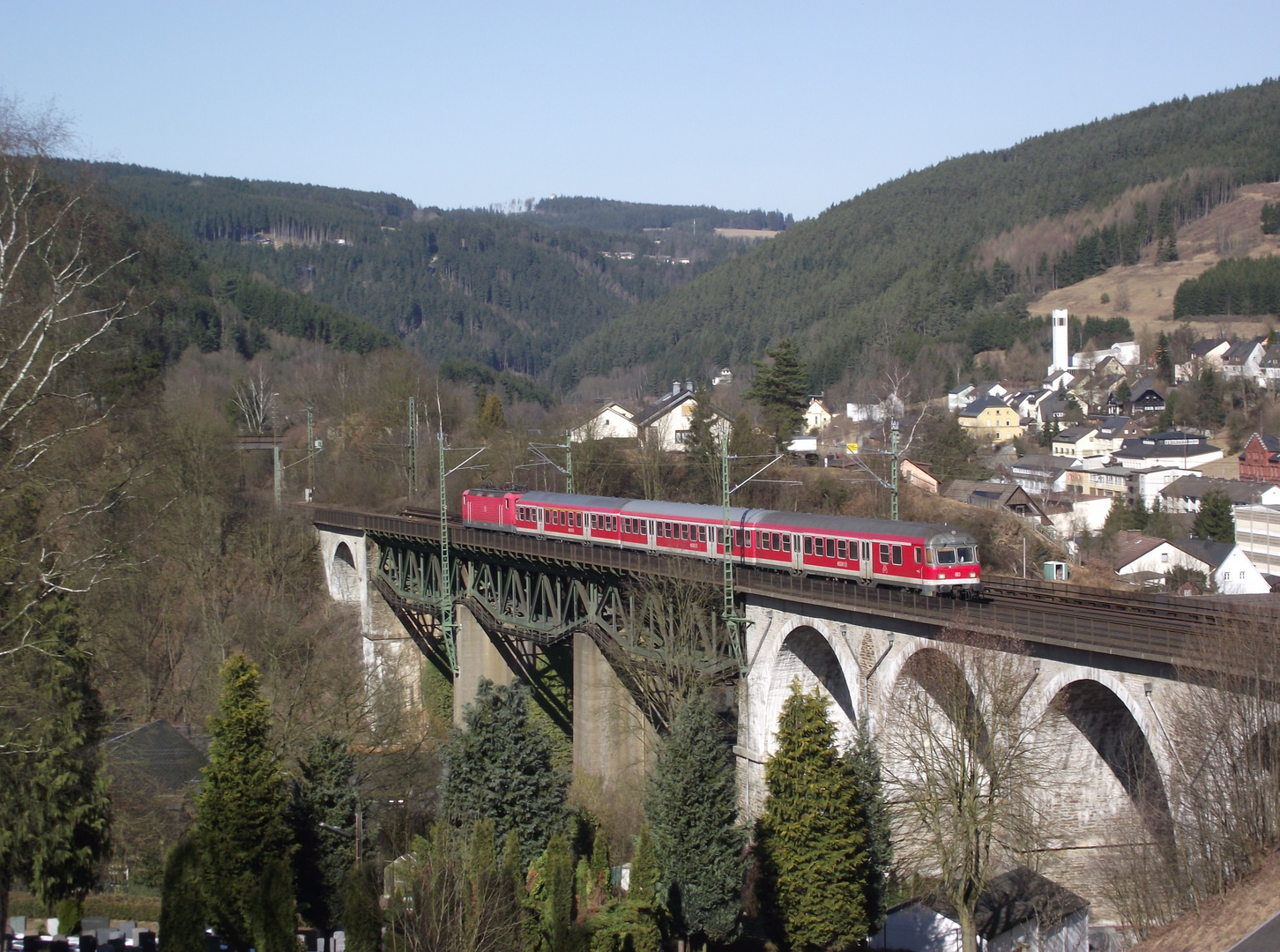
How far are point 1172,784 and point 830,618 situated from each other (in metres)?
11.6

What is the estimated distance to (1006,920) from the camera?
28.4m

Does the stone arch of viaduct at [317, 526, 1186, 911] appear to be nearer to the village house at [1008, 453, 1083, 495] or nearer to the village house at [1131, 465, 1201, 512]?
the village house at [1008, 453, 1083, 495]

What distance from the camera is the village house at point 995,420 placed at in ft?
398

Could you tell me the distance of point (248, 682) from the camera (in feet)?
83.9

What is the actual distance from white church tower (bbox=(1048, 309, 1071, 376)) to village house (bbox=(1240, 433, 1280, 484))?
54.5m

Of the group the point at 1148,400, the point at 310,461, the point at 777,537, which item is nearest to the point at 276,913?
the point at 777,537

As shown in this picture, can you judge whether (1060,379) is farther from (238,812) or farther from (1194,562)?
(238,812)

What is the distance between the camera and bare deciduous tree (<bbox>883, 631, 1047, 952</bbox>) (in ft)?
85.5

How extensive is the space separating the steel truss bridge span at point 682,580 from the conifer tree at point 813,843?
460cm

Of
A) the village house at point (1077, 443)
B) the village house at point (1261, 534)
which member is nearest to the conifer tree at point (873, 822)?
the village house at point (1261, 534)

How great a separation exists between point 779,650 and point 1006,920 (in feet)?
34.1

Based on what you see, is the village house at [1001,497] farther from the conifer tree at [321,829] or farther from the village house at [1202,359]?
the village house at [1202,359]

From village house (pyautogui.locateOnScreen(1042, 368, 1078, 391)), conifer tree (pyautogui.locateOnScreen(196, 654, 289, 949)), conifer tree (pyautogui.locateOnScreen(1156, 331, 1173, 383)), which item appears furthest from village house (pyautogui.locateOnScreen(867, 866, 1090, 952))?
village house (pyautogui.locateOnScreen(1042, 368, 1078, 391))

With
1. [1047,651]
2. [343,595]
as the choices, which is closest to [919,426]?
[343,595]
